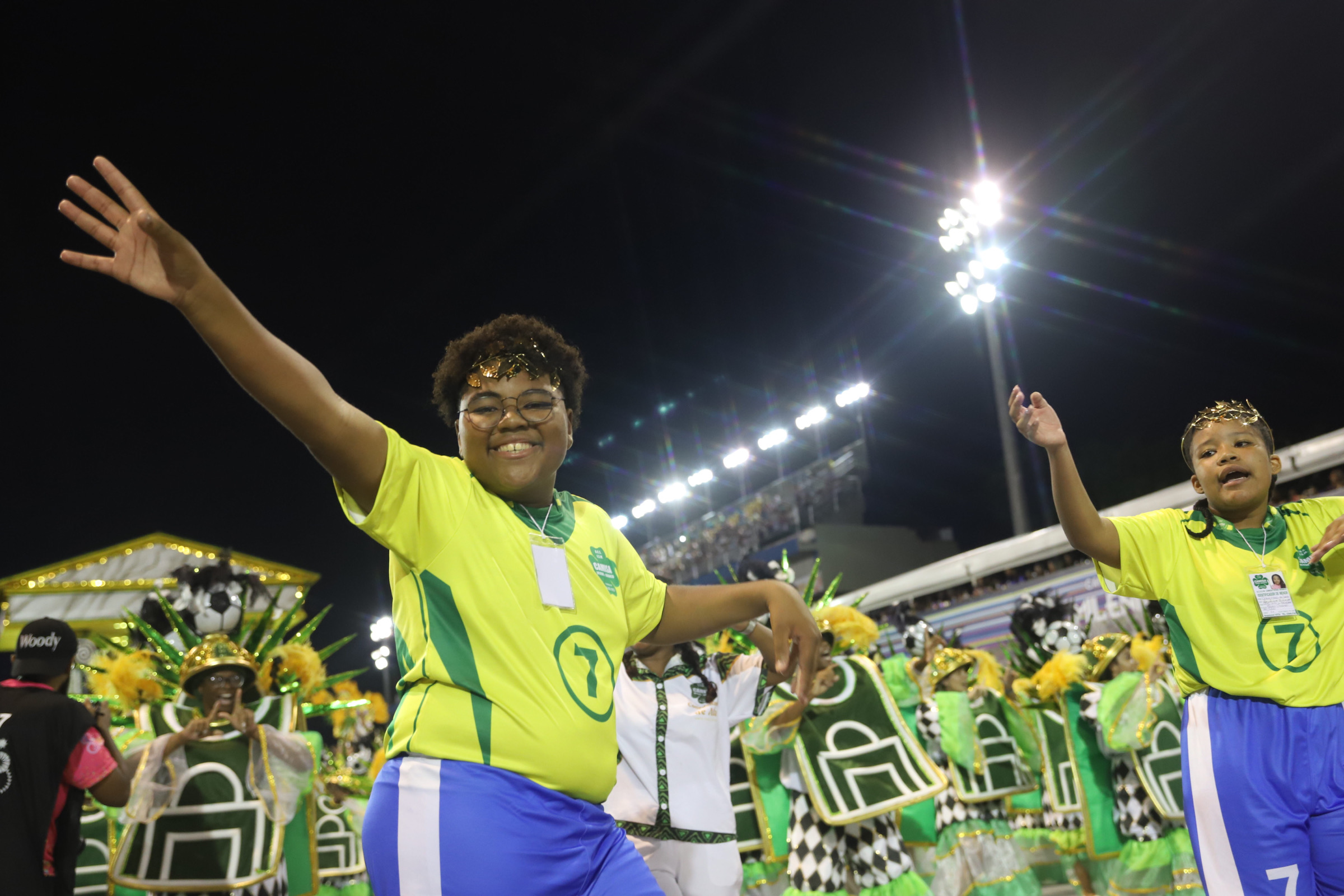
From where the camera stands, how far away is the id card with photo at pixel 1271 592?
335 cm

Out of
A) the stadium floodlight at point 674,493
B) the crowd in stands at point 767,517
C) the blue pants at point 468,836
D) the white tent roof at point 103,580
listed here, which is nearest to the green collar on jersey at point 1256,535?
the blue pants at point 468,836

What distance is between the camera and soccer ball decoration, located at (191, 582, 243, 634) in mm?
5988

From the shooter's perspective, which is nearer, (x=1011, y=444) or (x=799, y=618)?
(x=799, y=618)

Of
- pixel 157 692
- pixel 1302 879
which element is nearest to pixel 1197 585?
pixel 1302 879

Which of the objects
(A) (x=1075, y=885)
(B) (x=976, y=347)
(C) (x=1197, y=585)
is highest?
(B) (x=976, y=347)

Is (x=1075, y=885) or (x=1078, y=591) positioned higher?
(x=1078, y=591)

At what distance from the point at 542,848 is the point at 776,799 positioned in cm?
451

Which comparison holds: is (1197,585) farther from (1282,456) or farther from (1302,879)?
(1282,456)

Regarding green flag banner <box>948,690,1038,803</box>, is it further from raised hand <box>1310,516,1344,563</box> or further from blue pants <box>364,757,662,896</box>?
blue pants <box>364,757,662,896</box>

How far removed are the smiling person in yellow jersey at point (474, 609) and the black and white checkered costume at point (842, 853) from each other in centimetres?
368

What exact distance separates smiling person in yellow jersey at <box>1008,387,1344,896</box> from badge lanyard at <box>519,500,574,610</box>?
160cm

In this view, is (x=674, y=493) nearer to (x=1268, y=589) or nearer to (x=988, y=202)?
(x=988, y=202)

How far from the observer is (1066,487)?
3.45 metres

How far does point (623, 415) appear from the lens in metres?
29.9
